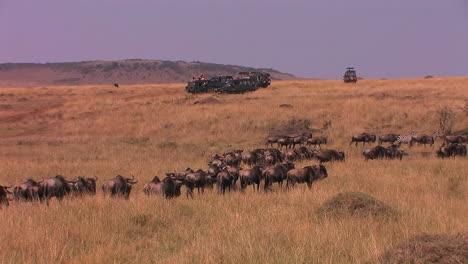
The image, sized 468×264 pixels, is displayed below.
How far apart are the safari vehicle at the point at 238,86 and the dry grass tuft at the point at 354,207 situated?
42.7 metres

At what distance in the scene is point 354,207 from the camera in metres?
9.77

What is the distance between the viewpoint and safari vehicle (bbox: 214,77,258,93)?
5247 centimetres

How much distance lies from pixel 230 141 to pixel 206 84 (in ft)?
91.8

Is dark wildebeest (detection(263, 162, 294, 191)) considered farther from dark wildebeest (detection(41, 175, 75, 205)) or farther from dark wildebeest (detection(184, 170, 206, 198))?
dark wildebeest (detection(41, 175, 75, 205))

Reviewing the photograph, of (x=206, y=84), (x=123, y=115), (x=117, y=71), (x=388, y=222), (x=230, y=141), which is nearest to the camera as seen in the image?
(x=388, y=222)

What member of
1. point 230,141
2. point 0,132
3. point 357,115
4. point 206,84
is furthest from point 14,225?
point 206,84

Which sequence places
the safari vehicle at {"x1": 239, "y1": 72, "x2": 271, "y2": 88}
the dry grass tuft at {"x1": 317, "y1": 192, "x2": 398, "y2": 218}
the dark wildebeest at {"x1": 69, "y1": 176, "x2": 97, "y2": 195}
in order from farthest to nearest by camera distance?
the safari vehicle at {"x1": 239, "y1": 72, "x2": 271, "y2": 88} → the dark wildebeest at {"x1": 69, "y1": 176, "x2": 97, "y2": 195} → the dry grass tuft at {"x1": 317, "y1": 192, "x2": 398, "y2": 218}

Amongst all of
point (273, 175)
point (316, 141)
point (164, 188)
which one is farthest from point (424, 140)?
point (164, 188)

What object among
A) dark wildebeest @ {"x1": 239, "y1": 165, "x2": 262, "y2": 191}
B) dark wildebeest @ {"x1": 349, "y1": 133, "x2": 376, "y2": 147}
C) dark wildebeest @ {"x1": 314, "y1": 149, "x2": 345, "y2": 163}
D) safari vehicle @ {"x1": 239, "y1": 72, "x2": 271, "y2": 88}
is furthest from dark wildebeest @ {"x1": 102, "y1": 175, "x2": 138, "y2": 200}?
safari vehicle @ {"x1": 239, "y1": 72, "x2": 271, "y2": 88}

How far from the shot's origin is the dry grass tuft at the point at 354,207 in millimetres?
9438

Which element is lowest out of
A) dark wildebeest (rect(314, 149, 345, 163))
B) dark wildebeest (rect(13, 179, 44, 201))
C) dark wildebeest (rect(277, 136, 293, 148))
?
dark wildebeest (rect(277, 136, 293, 148))

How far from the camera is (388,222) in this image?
8922mm

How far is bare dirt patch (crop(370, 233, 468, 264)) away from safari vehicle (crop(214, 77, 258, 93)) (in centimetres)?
4607

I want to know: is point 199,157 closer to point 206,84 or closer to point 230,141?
point 230,141
